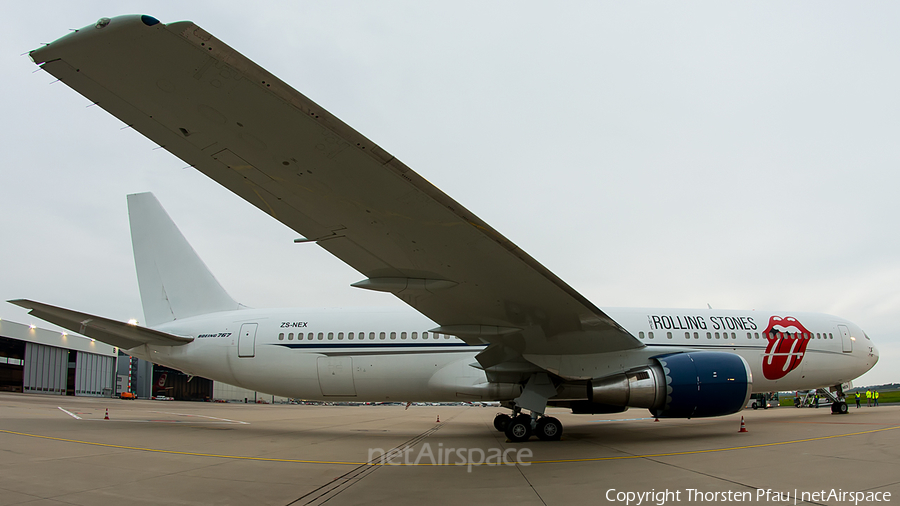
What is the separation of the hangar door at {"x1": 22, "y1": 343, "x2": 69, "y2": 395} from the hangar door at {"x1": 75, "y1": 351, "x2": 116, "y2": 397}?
1.94m

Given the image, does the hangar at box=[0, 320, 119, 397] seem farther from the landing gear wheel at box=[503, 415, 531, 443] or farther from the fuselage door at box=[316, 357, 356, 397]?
the landing gear wheel at box=[503, 415, 531, 443]

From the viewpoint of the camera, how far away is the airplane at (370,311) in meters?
3.82

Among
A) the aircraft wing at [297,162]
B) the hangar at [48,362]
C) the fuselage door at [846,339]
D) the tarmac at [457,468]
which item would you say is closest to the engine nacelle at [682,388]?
the tarmac at [457,468]

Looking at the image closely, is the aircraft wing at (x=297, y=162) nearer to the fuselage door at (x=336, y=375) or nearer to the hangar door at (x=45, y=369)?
the fuselage door at (x=336, y=375)

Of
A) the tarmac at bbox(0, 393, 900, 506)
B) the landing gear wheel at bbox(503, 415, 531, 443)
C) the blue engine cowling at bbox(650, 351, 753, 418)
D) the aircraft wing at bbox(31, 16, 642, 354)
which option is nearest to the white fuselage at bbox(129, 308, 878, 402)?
the landing gear wheel at bbox(503, 415, 531, 443)

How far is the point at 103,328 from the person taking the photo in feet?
39.1

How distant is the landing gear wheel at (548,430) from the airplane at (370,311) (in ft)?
0.09

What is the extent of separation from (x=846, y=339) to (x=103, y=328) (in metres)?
18.8

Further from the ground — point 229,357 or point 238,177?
point 238,177

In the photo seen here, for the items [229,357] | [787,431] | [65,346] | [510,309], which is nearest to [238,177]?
[510,309]

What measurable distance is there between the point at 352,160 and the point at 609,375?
6982mm

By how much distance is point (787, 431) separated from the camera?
10.3m

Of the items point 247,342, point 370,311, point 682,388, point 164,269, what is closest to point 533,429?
point 682,388

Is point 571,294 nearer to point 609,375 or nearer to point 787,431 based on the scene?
point 609,375
